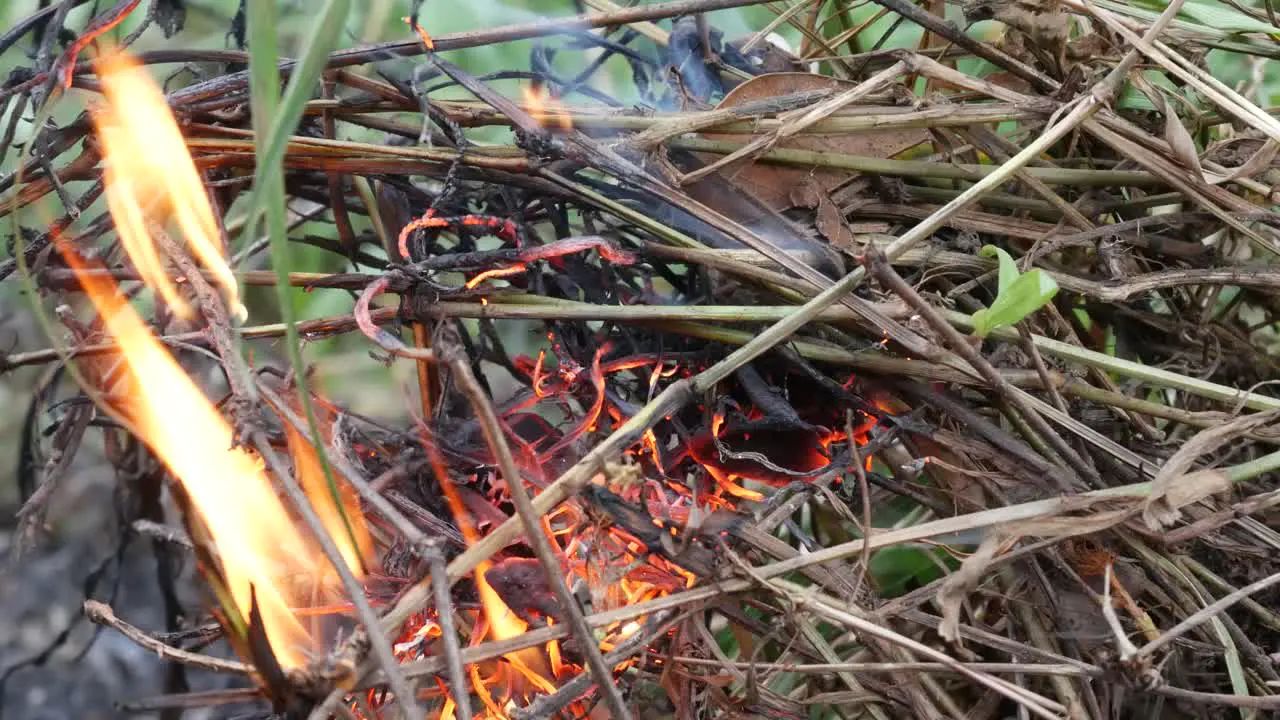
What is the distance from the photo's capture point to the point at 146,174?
1.93ft

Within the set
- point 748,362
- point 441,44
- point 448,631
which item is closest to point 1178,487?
point 748,362

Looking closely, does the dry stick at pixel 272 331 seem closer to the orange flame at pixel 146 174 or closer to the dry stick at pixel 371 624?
the orange flame at pixel 146 174

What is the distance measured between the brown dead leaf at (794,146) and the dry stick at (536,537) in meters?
0.25

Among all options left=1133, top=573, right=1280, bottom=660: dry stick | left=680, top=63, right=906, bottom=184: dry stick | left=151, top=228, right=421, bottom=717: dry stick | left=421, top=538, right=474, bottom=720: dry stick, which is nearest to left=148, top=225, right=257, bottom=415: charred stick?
left=151, top=228, right=421, bottom=717: dry stick

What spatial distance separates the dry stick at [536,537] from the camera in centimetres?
37

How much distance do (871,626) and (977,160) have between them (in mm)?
317

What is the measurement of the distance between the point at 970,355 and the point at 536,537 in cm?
21

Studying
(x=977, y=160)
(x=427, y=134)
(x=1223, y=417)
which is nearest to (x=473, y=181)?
(x=427, y=134)

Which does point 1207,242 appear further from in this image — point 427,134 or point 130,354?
point 130,354

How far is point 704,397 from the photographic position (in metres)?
0.53

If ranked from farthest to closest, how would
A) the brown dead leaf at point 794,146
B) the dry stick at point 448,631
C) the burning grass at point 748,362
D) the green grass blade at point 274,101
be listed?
the brown dead leaf at point 794,146 → the burning grass at point 748,362 → the dry stick at point 448,631 → the green grass blade at point 274,101

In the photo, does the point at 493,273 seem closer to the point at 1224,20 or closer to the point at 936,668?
the point at 936,668

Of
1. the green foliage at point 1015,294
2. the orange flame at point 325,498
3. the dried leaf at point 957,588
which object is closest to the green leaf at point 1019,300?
the green foliage at point 1015,294

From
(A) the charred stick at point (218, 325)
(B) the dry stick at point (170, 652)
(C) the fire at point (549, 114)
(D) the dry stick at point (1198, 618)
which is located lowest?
(D) the dry stick at point (1198, 618)
